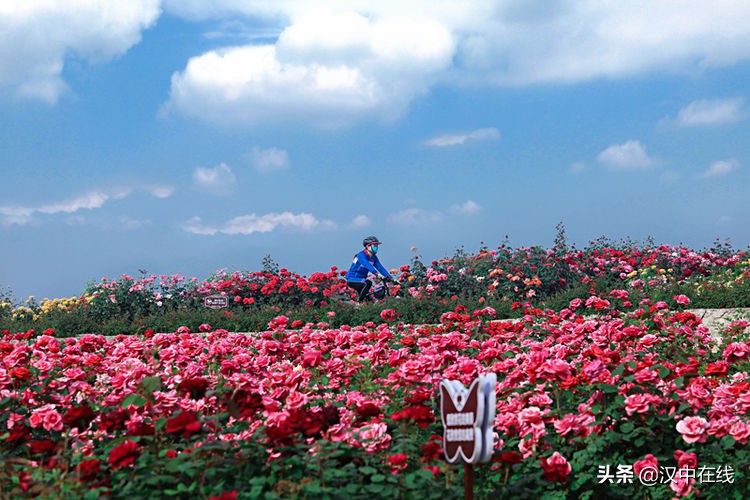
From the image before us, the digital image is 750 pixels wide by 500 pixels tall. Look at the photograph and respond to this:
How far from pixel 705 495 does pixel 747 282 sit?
7.95 m

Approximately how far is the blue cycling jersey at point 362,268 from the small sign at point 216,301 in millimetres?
2217

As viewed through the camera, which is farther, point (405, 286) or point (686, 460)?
point (405, 286)

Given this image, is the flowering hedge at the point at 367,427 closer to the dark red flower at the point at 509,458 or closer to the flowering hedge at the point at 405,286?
the dark red flower at the point at 509,458

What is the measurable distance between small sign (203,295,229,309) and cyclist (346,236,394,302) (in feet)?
7.27

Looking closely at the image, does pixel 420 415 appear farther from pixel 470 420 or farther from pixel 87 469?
pixel 87 469

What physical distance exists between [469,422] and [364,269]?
35.7 feet

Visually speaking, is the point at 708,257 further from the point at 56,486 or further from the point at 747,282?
the point at 56,486

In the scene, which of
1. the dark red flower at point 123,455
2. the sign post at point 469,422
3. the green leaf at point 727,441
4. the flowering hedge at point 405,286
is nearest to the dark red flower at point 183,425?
the dark red flower at point 123,455

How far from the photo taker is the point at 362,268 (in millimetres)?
14211

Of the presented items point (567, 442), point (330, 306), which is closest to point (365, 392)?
point (567, 442)

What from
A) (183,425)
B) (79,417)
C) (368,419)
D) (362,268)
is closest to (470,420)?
(368,419)

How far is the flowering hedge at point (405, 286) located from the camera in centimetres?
1269

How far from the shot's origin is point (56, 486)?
342 cm

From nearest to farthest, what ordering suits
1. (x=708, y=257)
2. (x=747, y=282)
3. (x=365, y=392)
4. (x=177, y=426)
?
(x=177, y=426) → (x=365, y=392) → (x=747, y=282) → (x=708, y=257)
